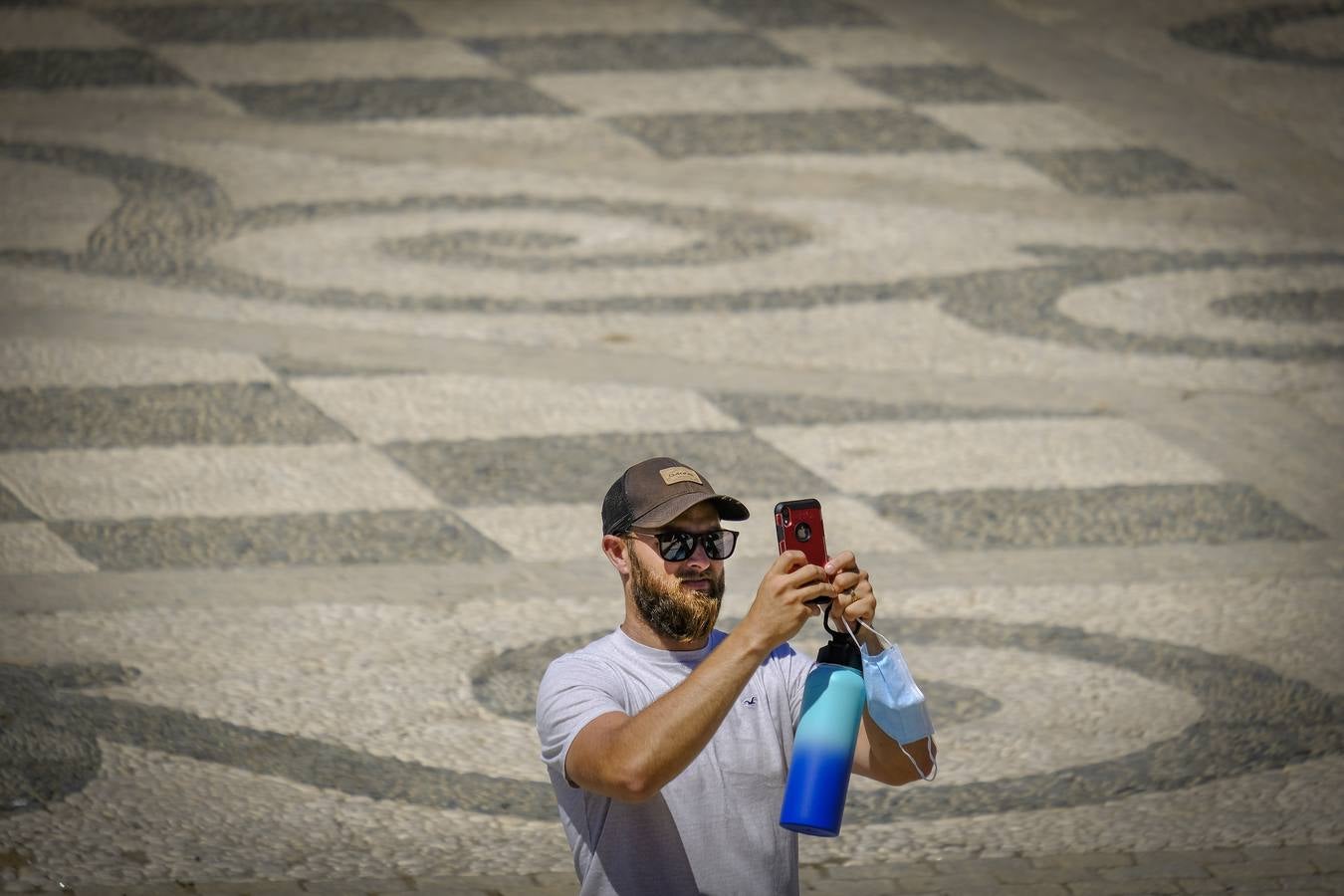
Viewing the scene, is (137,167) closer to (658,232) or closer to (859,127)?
(658,232)

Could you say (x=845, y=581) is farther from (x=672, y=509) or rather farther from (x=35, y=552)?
(x=35, y=552)

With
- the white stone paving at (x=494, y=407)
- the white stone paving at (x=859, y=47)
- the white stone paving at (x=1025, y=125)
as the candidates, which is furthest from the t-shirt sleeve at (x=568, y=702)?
the white stone paving at (x=859, y=47)

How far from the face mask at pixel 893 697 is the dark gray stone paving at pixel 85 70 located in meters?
11.8

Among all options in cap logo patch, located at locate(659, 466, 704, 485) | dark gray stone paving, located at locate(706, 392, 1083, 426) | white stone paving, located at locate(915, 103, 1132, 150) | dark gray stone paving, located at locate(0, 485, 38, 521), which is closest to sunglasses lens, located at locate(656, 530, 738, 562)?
cap logo patch, located at locate(659, 466, 704, 485)

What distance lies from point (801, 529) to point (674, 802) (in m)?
0.55

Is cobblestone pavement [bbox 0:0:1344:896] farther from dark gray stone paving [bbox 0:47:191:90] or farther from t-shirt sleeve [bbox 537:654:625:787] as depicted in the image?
t-shirt sleeve [bbox 537:654:625:787]

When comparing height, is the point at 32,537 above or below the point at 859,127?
below

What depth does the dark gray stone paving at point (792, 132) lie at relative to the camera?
12.8m

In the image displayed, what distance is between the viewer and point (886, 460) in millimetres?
8438

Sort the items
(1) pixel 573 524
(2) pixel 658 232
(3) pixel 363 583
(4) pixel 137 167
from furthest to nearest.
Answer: (4) pixel 137 167 → (2) pixel 658 232 → (1) pixel 573 524 → (3) pixel 363 583

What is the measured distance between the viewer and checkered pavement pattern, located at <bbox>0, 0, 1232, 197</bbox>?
12.8 meters

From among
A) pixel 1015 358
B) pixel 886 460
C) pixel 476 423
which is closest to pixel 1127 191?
pixel 1015 358

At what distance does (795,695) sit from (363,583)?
12.8ft

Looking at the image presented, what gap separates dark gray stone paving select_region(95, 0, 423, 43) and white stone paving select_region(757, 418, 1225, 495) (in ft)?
25.3
